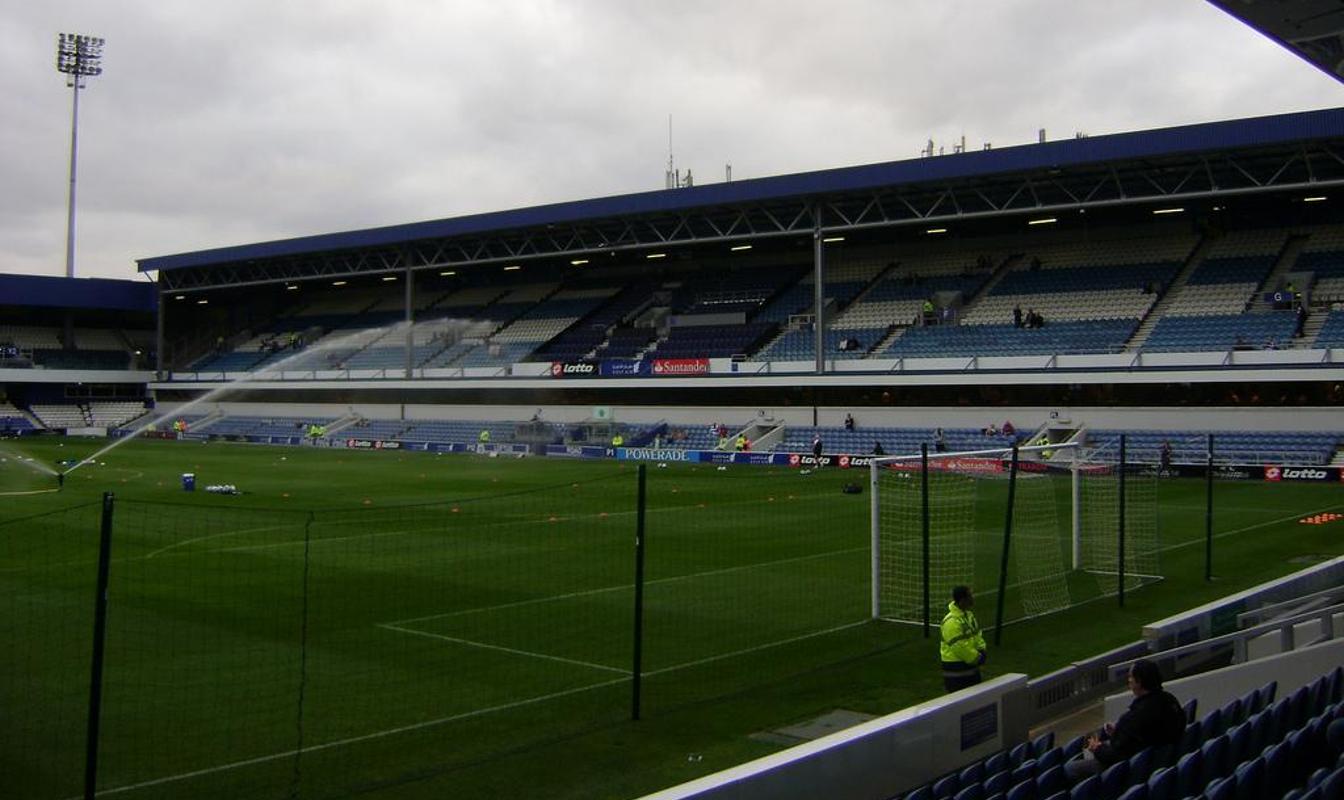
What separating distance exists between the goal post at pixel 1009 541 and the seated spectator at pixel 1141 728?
5.74 metres

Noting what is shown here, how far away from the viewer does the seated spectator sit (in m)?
6.96

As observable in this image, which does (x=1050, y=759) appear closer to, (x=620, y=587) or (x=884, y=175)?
(x=620, y=587)

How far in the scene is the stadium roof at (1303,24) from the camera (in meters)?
9.96

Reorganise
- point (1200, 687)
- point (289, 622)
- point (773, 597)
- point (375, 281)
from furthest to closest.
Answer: point (375, 281)
point (773, 597)
point (289, 622)
point (1200, 687)

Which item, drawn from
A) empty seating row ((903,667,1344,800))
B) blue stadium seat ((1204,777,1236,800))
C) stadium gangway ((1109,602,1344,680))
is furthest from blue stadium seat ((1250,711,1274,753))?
stadium gangway ((1109,602,1344,680))

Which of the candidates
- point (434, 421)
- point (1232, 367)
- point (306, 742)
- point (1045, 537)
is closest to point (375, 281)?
point (434, 421)

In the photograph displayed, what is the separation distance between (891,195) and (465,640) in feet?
120

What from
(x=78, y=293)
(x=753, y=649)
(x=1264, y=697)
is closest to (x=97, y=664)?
(x=753, y=649)

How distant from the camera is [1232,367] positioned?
3916 cm

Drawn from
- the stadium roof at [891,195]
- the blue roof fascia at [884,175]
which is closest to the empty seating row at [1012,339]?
the stadium roof at [891,195]

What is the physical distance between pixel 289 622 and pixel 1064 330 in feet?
123

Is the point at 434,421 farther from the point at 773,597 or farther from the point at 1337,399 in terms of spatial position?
the point at 773,597

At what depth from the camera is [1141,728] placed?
275 inches

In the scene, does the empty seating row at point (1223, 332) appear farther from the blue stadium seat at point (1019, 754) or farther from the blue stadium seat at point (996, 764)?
the blue stadium seat at point (996, 764)
